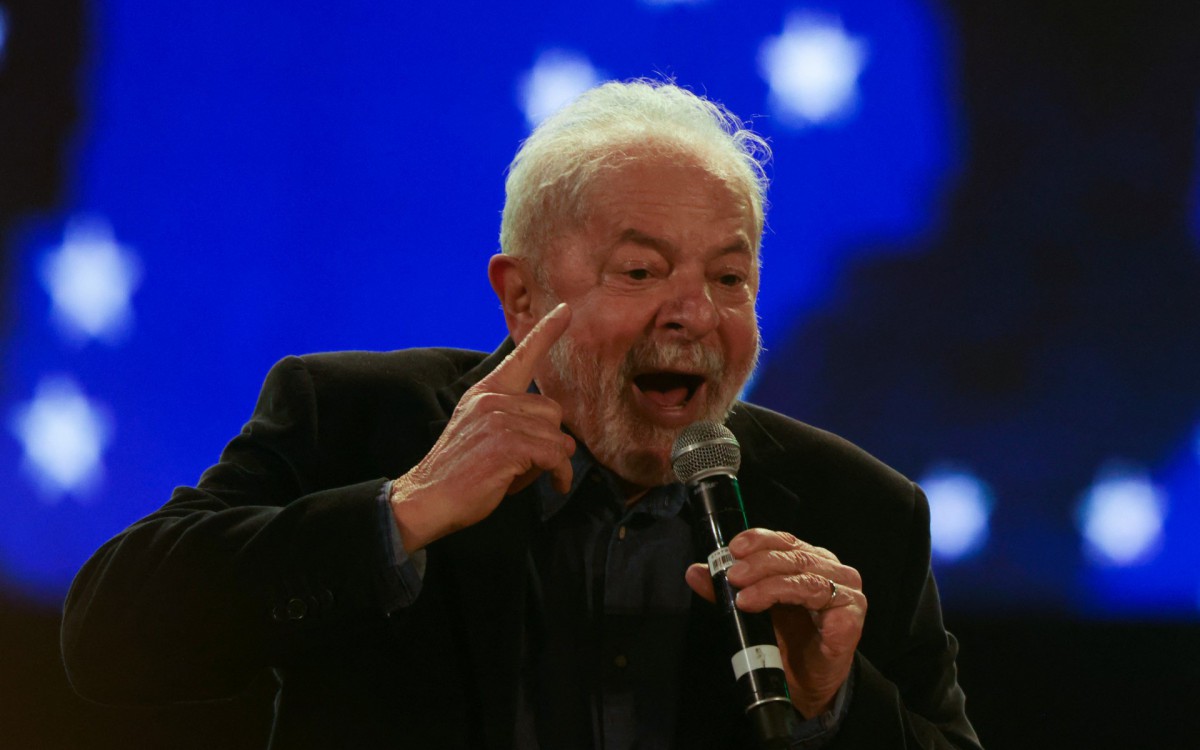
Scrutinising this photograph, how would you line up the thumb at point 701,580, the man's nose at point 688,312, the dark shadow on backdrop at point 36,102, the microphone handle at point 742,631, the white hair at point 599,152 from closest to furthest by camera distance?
the microphone handle at point 742,631 < the thumb at point 701,580 < the man's nose at point 688,312 < the white hair at point 599,152 < the dark shadow on backdrop at point 36,102

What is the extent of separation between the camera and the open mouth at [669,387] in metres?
1.95

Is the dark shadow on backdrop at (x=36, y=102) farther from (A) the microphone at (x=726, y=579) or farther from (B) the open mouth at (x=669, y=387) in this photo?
(A) the microphone at (x=726, y=579)

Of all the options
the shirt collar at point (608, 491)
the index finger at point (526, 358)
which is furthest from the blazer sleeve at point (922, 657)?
the index finger at point (526, 358)

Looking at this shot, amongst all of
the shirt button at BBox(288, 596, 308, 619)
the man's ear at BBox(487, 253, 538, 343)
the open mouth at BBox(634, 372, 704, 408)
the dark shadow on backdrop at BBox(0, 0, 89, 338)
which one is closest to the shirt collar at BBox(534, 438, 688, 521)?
the open mouth at BBox(634, 372, 704, 408)

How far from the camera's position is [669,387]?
1.99 metres

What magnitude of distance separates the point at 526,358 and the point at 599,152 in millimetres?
578

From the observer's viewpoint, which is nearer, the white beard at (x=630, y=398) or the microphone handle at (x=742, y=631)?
the microphone handle at (x=742, y=631)

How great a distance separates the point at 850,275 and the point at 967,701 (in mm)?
1057

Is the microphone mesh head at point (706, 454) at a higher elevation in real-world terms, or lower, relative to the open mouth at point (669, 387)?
lower

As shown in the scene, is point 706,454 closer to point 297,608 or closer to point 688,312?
point 688,312

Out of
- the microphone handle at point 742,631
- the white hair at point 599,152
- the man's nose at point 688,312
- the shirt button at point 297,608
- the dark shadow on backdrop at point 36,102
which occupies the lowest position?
the microphone handle at point 742,631

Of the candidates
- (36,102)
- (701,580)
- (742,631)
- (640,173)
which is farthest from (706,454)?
(36,102)

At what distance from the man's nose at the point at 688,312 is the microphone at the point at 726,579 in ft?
1.12

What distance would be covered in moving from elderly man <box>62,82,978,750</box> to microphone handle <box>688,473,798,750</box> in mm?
30
